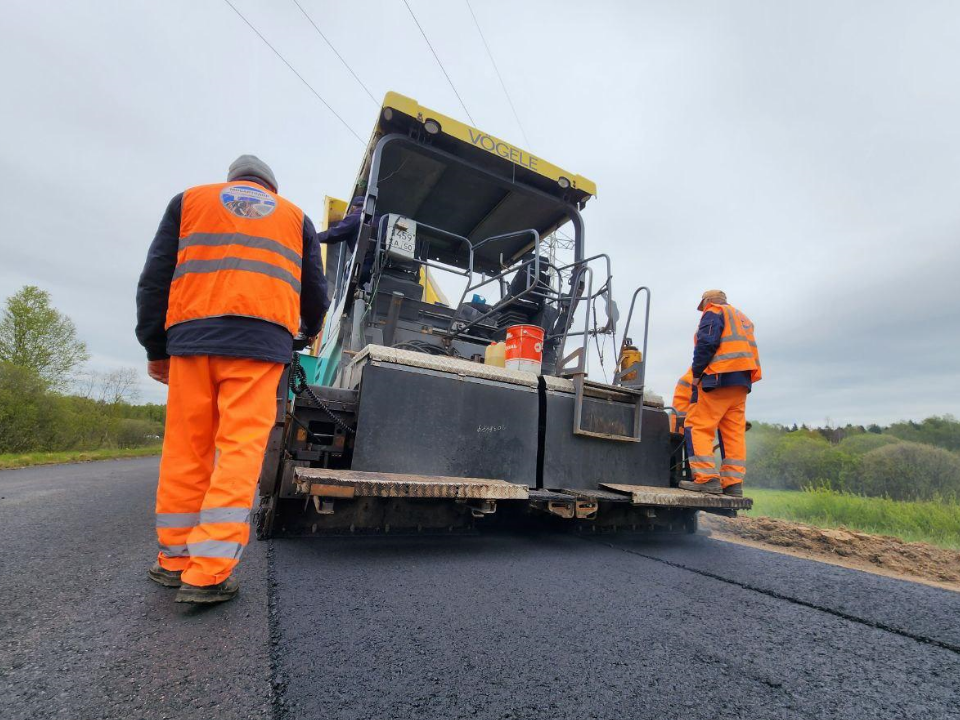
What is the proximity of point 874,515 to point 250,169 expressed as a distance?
24.3 ft

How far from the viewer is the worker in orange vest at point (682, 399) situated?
3.70 m

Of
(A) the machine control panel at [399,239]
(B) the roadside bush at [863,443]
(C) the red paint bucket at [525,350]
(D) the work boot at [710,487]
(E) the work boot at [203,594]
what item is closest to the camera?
(E) the work boot at [203,594]

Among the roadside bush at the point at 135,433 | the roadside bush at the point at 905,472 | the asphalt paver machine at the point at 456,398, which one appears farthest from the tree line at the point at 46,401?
the roadside bush at the point at 905,472

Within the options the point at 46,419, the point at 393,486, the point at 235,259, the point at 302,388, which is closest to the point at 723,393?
the point at 393,486

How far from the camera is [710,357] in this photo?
3393mm

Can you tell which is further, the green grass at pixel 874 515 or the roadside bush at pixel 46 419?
the roadside bush at pixel 46 419

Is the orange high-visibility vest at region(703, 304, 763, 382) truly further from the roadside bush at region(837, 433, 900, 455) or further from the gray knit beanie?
the roadside bush at region(837, 433, 900, 455)

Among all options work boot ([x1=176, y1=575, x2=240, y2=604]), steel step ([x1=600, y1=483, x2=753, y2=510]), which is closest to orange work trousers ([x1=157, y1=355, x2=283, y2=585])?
work boot ([x1=176, y1=575, x2=240, y2=604])

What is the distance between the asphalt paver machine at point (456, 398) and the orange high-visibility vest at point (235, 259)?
0.59 metres

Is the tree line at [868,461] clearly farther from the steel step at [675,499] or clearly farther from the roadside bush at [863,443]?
the steel step at [675,499]

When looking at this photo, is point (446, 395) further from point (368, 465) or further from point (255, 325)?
point (255, 325)

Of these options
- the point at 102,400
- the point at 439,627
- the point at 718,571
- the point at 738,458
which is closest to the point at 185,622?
the point at 439,627

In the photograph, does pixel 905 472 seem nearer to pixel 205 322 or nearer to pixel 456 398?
pixel 456 398

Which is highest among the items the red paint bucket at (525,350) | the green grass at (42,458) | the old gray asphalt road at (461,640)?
the red paint bucket at (525,350)
